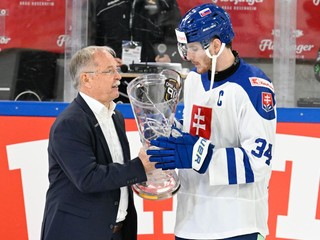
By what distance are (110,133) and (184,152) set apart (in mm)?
409

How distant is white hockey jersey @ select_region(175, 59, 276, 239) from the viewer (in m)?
2.42

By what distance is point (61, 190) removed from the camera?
2637 mm

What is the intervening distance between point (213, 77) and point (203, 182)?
0.36 metres

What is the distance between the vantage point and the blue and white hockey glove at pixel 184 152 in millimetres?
2401

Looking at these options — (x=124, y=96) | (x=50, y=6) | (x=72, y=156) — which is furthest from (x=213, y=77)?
(x=50, y=6)

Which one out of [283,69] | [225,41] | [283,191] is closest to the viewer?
[225,41]

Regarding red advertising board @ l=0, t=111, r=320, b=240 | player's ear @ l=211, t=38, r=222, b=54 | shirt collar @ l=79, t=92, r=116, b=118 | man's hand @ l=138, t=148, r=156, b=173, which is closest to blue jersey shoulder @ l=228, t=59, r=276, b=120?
player's ear @ l=211, t=38, r=222, b=54

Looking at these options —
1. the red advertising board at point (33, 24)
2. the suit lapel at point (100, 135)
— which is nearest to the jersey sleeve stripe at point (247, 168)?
the suit lapel at point (100, 135)

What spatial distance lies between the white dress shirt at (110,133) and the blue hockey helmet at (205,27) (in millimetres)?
422

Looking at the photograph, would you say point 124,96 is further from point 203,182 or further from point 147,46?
point 203,182

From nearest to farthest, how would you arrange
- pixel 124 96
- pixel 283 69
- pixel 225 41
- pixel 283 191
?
pixel 225 41 → pixel 283 191 → pixel 124 96 → pixel 283 69

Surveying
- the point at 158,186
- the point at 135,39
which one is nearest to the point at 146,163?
the point at 158,186

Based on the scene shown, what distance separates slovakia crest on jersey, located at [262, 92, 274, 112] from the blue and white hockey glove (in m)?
0.21

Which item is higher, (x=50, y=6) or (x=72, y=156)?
(x=50, y=6)
